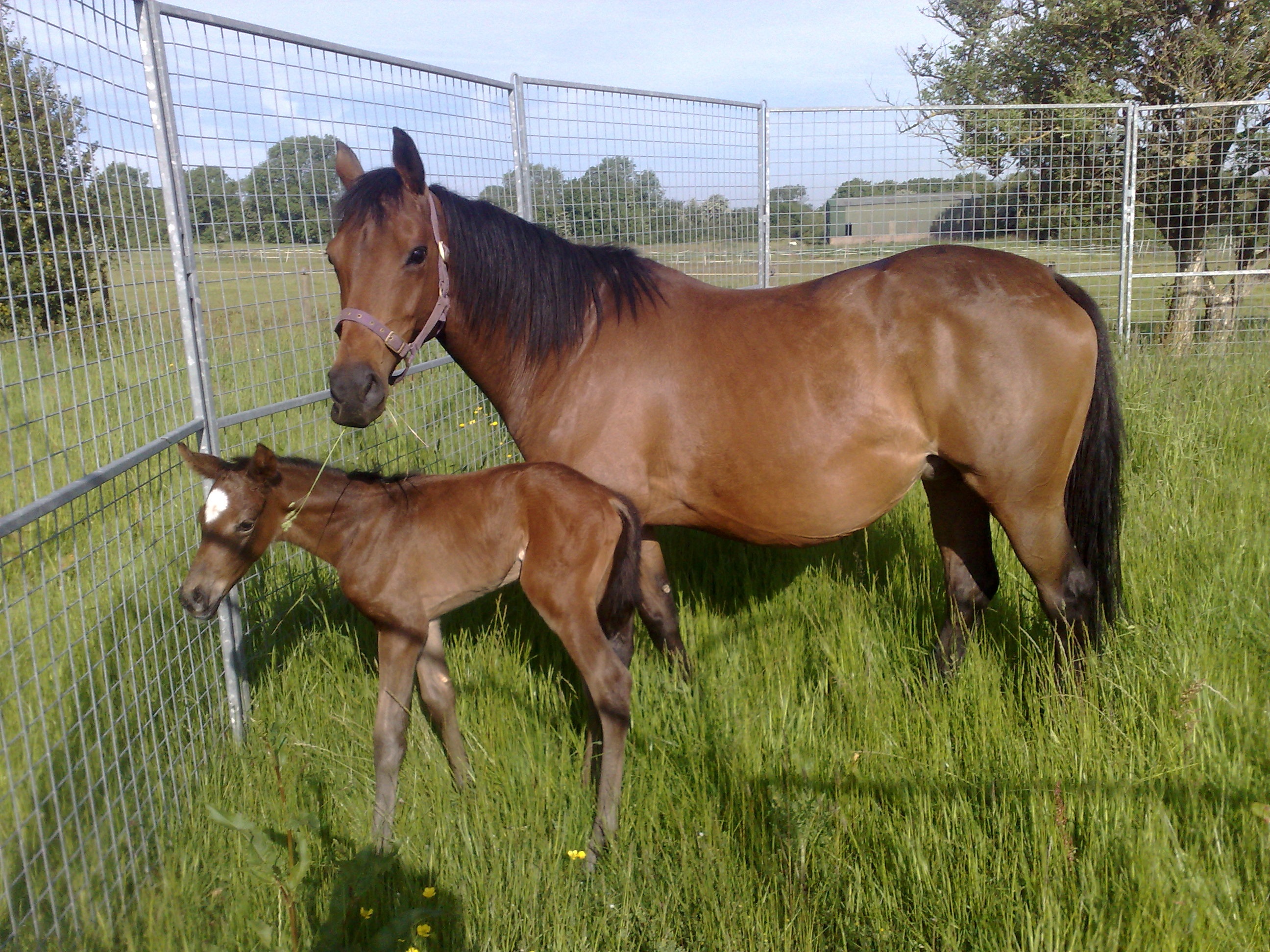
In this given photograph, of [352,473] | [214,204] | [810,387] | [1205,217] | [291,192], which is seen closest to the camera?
[352,473]

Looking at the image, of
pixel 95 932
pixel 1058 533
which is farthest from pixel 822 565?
pixel 95 932

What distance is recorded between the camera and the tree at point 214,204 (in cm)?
314

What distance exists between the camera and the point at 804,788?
8.28 feet

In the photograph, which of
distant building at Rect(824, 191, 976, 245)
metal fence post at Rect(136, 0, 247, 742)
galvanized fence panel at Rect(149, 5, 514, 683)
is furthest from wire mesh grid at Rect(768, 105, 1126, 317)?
metal fence post at Rect(136, 0, 247, 742)

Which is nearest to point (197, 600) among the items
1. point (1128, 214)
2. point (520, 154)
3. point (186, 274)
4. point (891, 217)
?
point (186, 274)

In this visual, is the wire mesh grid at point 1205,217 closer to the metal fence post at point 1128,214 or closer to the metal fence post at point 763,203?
the metal fence post at point 1128,214

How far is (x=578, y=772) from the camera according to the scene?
301 centimetres

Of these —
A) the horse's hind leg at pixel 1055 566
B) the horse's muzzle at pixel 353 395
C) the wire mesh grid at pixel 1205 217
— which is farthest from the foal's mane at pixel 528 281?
the wire mesh grid at pixel 1205 217

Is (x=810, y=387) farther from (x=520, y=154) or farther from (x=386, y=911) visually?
(x=520, y=154)

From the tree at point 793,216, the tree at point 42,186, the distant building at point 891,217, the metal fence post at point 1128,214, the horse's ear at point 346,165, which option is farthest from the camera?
the distant building at point 891,217

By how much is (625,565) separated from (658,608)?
679mm

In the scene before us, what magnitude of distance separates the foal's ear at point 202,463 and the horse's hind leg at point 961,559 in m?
2.75

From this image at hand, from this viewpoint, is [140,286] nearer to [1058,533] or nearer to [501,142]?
[501,142]

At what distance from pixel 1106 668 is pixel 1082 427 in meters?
0.92
